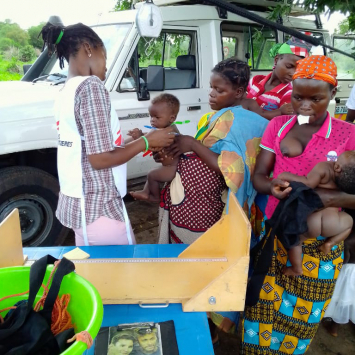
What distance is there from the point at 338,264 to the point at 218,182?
0.77 meters

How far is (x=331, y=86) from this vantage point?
1564mm

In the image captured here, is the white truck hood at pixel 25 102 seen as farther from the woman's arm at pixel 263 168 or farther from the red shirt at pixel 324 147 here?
the red shirt at pixel 324 147

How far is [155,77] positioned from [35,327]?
2671 millimetres

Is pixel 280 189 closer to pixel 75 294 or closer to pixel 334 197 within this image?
pixel 334 197

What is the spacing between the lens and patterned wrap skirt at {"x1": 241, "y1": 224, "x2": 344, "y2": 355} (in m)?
1.74

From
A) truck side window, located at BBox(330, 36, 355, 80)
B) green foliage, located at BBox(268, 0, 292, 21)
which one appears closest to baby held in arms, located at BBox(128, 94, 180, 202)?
green foliage, located at BBox(268, 0, 292, 21)

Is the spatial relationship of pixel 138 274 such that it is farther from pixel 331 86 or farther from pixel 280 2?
pixel 280 2

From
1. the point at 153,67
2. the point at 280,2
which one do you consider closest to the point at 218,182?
the point at 153,67

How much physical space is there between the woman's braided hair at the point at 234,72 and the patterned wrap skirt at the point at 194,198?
49 cm

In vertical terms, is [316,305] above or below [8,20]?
below

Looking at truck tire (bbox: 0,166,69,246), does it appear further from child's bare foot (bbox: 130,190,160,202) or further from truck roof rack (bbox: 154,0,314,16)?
truck roof rack (bbox: 154,0,314,16)

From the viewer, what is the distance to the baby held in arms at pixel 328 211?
1458 millimetres

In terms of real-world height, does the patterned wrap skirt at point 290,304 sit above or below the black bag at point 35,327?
below

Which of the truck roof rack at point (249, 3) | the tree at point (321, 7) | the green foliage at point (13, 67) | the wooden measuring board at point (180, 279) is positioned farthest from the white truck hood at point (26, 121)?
the green foliage at point (13, 67)
